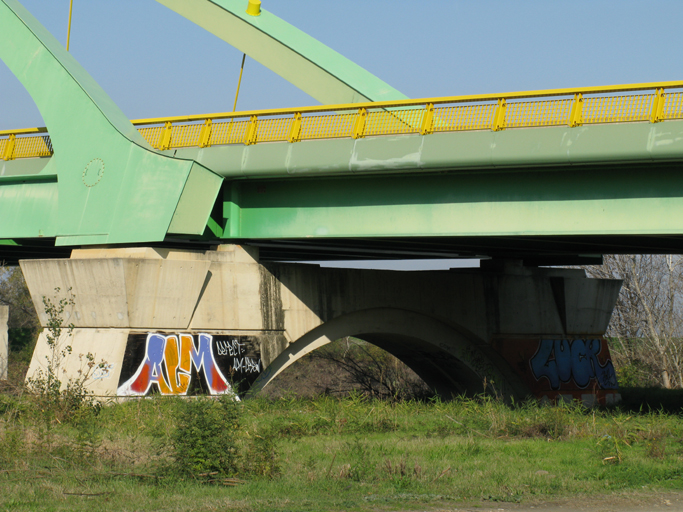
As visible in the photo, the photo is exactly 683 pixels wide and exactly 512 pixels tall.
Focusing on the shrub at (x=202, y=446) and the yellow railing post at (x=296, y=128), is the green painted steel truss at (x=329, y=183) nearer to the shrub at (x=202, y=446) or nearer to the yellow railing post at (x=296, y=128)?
the yellow railing post at (x=296, y=128)

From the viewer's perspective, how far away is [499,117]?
18.0 metres

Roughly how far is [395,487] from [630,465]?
4178 millimetres

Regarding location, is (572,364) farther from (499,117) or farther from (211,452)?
(211,452)

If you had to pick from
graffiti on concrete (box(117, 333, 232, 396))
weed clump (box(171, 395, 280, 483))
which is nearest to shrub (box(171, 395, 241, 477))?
weed clump (box(171, 395, 280, 483))

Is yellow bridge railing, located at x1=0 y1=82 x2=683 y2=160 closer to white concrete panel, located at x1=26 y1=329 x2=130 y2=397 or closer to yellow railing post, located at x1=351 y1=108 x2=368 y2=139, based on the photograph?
yellow railing post, located at x1=351 y1=108 x2=368 y2=139

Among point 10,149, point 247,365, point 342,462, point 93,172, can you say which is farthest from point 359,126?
point 10,149

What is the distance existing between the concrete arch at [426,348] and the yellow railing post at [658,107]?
11.2 m

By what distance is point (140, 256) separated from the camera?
1916 cm

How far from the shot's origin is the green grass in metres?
9.53

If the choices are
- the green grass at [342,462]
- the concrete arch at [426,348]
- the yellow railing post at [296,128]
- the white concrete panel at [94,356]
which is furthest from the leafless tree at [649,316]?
the white concrete panel at [94,356]

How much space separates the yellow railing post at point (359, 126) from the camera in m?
19.3

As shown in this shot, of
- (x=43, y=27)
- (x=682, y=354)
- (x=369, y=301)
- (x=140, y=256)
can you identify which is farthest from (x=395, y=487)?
(x=682, y=354)

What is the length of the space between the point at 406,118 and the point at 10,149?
1235cm

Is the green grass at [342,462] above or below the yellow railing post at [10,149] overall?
below
